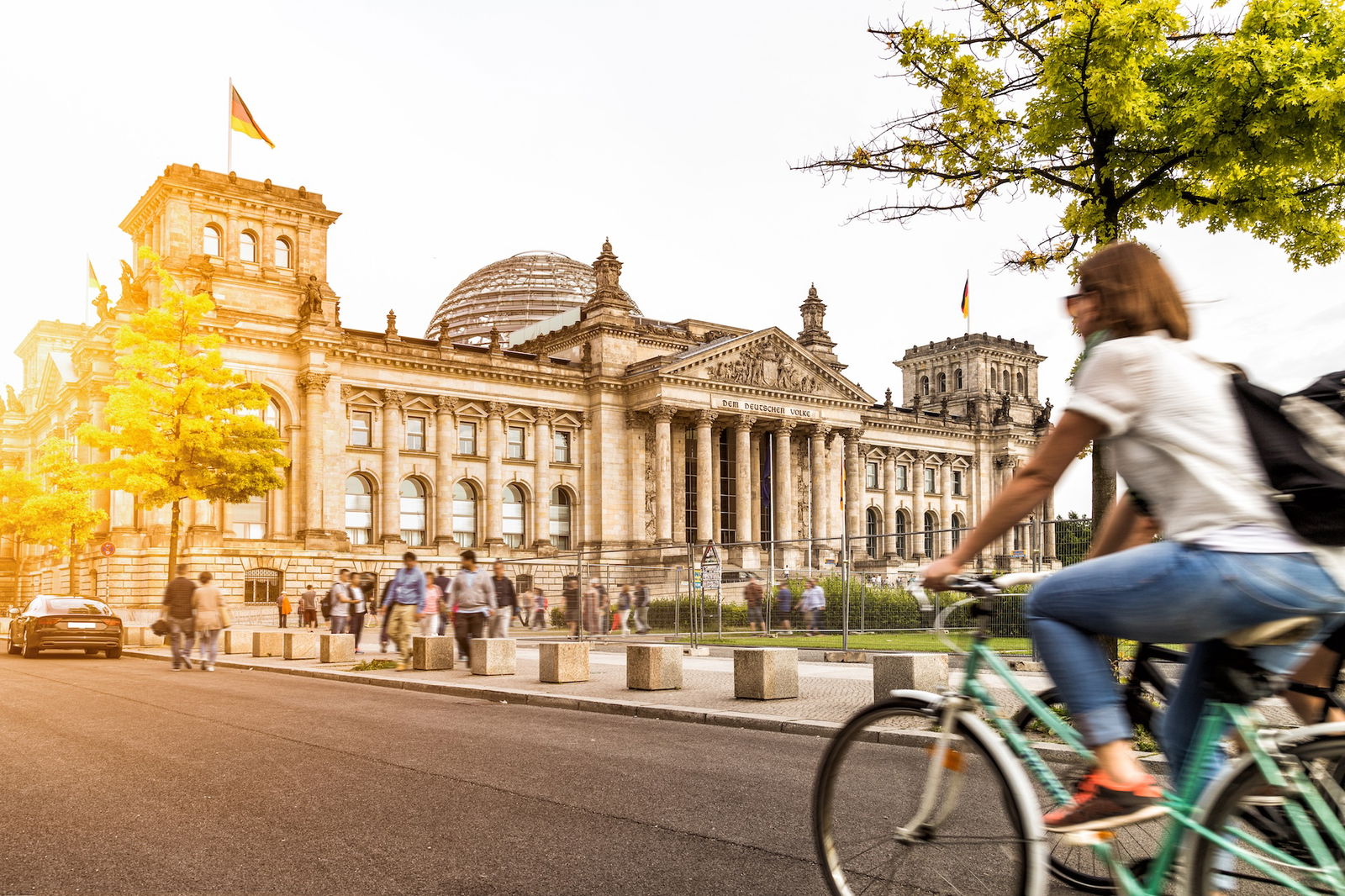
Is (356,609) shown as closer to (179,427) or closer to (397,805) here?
(179,427)

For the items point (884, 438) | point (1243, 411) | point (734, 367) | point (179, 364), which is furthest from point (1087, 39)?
point (884, 438)

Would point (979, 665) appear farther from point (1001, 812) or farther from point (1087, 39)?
point (1087, 39)

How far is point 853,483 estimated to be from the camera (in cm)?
7794

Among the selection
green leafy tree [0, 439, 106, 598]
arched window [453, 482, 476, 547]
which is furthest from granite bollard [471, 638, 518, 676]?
arched window [453, 482, 476, 547]

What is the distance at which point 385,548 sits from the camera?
58125mm

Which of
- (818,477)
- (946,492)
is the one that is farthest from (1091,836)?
(946,492)

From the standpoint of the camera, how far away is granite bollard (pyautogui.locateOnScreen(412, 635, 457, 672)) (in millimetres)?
21609

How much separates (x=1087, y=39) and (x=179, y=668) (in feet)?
66.2

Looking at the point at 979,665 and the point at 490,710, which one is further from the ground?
the point at 979,665

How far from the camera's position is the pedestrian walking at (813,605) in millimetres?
26641

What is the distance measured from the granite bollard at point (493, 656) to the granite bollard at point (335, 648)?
5047 mm

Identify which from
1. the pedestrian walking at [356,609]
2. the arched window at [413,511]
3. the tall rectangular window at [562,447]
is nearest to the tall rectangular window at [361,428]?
the arched window at [413,511]

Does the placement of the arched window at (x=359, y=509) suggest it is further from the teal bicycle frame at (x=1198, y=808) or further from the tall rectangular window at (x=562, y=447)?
Result: the teal bicycle frame at (x=1198, y=808)

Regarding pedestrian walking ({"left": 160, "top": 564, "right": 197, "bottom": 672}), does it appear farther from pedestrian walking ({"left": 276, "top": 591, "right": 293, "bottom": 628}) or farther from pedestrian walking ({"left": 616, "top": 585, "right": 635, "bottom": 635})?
pedestrian walking ({"left": 276, "top": 591, "right": 293, "bottom": 628})
